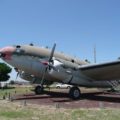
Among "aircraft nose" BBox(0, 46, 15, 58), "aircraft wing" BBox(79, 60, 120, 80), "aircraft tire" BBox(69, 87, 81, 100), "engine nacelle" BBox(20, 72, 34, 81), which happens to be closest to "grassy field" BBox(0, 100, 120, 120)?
"aircraft wing" BBox(79, 60, 120, 80)

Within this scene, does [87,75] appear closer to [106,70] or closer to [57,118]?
[106,70]

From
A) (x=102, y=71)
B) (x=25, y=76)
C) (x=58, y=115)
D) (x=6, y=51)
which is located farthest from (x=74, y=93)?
(x=58, y=115)

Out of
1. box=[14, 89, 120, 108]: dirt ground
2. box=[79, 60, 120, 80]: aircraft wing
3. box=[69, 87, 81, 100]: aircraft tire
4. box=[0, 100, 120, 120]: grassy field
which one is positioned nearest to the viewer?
box=[0, 100, 120, 120]: grassy field

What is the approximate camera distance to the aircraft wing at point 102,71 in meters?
23.0

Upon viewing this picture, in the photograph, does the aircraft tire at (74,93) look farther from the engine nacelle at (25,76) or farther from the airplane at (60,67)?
the engine nacelle at (25,76)

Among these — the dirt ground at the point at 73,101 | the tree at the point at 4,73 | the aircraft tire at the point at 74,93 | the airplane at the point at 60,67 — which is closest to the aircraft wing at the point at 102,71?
the airplane at the point at 60,67

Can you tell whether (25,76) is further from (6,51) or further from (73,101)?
(73,101)

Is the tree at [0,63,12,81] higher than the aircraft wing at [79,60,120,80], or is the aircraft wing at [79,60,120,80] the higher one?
the tree at [0,63,12,81]

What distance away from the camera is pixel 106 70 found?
2384cm

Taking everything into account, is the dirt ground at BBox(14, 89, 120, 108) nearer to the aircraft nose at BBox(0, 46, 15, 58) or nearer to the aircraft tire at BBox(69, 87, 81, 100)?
the aircraft tire at BBox(69, 87, 81, 100)

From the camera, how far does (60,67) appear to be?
23734 mm

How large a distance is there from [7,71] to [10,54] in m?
52.1

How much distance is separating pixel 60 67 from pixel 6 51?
17.0ft

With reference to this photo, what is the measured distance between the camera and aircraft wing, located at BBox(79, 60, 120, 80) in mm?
23005
